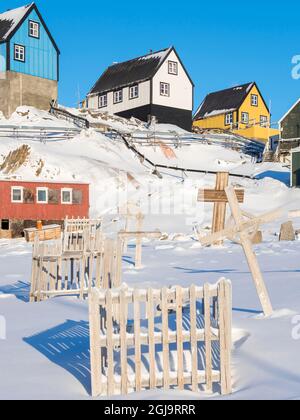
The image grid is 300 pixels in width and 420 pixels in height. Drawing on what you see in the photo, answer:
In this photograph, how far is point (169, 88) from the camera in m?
57.3

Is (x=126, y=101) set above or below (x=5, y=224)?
above

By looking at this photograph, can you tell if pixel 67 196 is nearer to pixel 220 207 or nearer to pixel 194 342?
pixel 220 207

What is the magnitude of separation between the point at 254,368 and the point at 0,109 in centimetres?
4686

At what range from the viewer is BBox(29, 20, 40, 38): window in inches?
1934

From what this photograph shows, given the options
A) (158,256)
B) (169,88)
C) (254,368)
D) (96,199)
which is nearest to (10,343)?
(254,368)

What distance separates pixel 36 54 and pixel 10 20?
3.99m

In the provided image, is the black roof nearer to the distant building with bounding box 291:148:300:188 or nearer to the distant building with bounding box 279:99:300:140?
the distant building with bounding box 279:99:300:140

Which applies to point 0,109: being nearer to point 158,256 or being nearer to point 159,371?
point 158,256

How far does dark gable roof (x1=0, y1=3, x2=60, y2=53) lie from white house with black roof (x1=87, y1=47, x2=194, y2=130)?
10073 millimetres

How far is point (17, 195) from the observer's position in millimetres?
31844

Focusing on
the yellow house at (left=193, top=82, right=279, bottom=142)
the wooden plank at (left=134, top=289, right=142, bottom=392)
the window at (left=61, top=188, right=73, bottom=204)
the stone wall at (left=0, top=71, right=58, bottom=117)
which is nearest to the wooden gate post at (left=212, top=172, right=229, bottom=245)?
the wooden plank at (left=134, top=289, right=142, bottom=392)

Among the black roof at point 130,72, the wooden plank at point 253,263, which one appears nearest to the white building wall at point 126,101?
the black roof at point 130,72

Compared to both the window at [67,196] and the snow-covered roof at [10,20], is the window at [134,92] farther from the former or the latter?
the window at [67,196]

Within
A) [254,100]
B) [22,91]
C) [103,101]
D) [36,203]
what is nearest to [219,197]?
[36,203]
